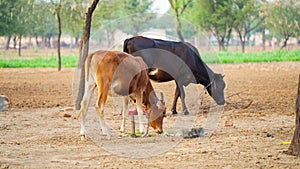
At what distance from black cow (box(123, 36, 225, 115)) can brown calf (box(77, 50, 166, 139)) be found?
11.7ft

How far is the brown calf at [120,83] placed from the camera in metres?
11.1

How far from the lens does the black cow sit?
606 inches

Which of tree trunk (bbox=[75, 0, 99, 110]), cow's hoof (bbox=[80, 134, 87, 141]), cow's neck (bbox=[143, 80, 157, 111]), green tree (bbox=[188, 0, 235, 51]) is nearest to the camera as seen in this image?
cow's hoof (bbox=[80, 134, 87, 141])

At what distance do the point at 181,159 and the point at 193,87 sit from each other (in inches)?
413

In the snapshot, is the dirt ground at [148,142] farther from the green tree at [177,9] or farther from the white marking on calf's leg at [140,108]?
the green tree at [177,9]

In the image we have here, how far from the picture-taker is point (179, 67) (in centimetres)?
1581

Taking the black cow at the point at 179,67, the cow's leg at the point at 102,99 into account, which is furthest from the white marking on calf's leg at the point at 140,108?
the black cow at the point at 179,67

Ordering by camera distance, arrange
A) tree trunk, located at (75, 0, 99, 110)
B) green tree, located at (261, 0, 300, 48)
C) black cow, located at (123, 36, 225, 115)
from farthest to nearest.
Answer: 1. green tree, located at (261, 0, 300, 48)
2. black cow, located at (123, 36, 225, 115)
3. tree trunk, located at (75, 0, 99, 110)

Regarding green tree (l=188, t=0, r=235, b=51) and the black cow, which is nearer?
the black cow

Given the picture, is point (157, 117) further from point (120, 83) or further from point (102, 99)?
point (102, 99)

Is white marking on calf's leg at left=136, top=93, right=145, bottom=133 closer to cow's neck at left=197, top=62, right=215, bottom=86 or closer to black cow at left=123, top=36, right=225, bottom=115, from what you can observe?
black cow at left=123, top=36, right=225, bottom=115

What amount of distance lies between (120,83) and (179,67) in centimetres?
468

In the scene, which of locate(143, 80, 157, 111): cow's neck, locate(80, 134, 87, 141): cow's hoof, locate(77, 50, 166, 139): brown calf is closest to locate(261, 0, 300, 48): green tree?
locate(143, 80, 157, 111): cow's neck

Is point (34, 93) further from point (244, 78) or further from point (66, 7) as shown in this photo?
point (66, 7)
